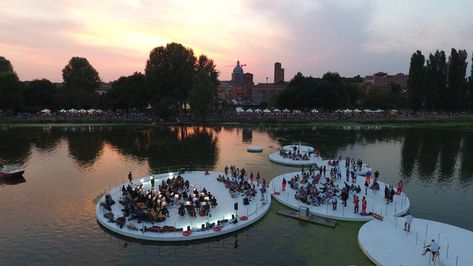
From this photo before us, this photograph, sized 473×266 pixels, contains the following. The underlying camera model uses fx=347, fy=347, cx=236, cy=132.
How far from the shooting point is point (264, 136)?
7769cm

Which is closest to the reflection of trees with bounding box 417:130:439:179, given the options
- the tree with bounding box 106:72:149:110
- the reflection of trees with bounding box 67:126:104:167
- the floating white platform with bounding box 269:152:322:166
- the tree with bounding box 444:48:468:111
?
the floating white platform with bounding box 269:152:322:166

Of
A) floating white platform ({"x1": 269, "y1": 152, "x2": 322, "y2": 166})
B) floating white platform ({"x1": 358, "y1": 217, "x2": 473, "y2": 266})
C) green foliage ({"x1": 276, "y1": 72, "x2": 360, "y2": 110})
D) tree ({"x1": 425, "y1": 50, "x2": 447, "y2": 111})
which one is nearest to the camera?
floating white platform ({"x1": 358, "y1": 217, "x2": 473, "y2": 266})

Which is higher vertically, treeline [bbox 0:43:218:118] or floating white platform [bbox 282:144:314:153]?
treeline [bbox 0:43:218:118]

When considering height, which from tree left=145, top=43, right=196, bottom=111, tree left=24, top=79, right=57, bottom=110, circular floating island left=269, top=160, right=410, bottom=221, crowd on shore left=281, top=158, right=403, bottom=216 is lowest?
circular floating island left=269, top=160, right=410, bottom=221

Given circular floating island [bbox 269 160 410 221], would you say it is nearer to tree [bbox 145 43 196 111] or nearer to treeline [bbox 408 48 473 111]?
tree [bbox 145 43 196 111]


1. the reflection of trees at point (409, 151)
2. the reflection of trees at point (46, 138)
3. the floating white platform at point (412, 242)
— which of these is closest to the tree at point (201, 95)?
the reflection of trees at point (46, 138)

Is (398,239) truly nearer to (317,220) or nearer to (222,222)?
(317,220)

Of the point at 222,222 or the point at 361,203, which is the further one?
the point at 361,203

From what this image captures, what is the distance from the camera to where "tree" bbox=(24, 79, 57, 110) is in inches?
4877

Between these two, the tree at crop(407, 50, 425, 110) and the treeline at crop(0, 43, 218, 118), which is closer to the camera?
the treeline at crop(0, 43, 218, 118)

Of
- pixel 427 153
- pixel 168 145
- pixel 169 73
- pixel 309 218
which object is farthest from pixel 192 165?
pixel 169 73

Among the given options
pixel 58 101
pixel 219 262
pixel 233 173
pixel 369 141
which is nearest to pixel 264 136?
pixel 369 141

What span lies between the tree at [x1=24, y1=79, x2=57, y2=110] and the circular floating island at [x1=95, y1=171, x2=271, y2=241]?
108108 millimetres

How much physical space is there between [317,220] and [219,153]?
103 ft
